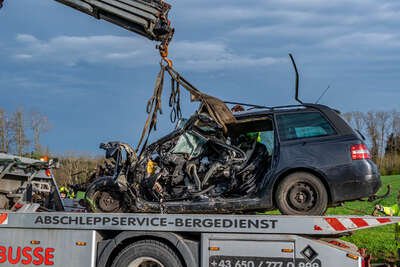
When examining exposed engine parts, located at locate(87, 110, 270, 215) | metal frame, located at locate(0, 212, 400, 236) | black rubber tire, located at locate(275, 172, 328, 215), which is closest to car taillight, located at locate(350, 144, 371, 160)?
black rubber tire, located at locate(275, 172, 328, 215)

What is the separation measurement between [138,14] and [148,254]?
363cm

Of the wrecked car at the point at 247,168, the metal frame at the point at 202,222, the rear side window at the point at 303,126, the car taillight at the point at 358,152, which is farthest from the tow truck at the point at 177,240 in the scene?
the rear side window at the point at 303,126

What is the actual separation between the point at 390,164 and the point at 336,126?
1426 inches

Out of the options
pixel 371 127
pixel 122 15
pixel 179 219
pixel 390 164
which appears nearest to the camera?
pixel 179 219

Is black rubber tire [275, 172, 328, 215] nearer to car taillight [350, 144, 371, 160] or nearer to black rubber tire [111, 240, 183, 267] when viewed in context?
car taillight [350, 144, 371, 160]

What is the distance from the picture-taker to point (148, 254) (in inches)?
252

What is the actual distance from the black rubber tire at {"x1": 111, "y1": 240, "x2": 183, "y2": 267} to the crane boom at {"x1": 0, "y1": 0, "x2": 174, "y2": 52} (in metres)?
3.13

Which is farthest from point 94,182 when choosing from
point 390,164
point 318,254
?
point 390,164

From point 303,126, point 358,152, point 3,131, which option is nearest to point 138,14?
point 303,126

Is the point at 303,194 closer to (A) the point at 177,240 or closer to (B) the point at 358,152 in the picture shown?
(B) the point at 358,152

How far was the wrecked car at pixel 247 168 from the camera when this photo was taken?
6.52 m

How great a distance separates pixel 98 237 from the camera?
6672 mm

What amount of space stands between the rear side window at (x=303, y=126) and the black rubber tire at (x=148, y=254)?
217 centimetres

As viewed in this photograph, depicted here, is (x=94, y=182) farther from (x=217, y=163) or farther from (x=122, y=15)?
(x=122, y=15)
